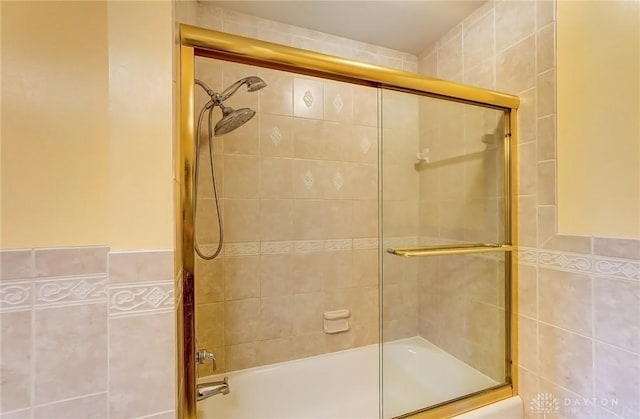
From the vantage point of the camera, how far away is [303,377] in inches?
59.0

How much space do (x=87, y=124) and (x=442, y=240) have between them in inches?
54.5

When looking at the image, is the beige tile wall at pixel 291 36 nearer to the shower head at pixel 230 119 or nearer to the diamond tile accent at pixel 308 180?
the shower head at pixel 230 119

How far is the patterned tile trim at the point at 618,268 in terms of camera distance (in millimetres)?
841

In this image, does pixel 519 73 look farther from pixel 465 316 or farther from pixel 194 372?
pixel 194 372

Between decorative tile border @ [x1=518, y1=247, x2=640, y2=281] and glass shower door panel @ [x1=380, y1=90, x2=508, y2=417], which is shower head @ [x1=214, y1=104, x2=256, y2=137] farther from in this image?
decorative tile border @ [x1=518, y1=247, x2=640, y2=281]

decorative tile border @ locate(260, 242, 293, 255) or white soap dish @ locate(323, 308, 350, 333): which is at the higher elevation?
decorative tile border @ locate(260, 242, 293, 255)

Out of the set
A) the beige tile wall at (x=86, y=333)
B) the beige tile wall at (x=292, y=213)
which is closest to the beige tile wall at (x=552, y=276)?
the beige tile wall at (x=292, y=213)

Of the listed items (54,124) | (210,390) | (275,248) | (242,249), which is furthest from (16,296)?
(275,248)

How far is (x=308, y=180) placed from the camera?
1.58 m

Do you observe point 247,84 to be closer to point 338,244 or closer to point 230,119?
point 230,119

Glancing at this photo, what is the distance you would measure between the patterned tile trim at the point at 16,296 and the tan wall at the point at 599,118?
1612mm

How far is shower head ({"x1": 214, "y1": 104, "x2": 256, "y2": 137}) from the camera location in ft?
4.18

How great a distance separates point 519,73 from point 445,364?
4.70ft

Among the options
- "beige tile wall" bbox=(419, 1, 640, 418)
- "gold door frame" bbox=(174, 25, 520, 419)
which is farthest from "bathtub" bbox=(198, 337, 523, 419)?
"beige tile wall" bbox=(419, 1, 640, 418)
